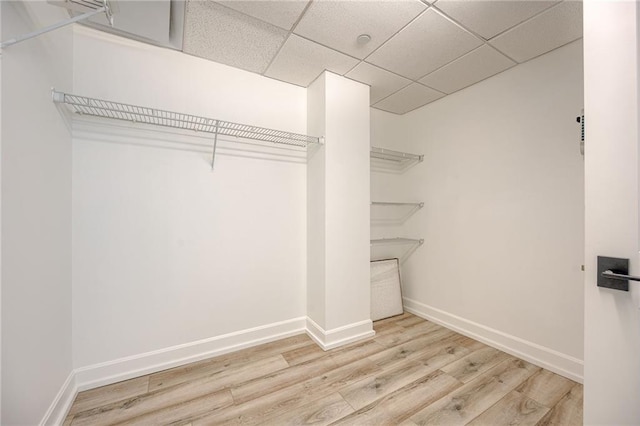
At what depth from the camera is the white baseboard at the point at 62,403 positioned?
1151 millimetres

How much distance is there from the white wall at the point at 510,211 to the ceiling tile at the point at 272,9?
172 cm

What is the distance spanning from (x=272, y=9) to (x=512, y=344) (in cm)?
293

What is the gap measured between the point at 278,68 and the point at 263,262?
64.6 inches

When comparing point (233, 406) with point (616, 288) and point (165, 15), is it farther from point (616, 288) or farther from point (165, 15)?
point (165, 15)

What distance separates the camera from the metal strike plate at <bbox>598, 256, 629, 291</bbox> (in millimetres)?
855

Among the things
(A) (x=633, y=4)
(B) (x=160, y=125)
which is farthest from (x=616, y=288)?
(B) (x=160, y=125)

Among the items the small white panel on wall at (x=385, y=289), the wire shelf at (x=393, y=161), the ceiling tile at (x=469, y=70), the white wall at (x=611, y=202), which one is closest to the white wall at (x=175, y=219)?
the small white panel on wall at (x=385, y=289)

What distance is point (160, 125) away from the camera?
162 centimetres

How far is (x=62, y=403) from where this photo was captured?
1271 mm

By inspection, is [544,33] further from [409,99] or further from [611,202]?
[611,202]

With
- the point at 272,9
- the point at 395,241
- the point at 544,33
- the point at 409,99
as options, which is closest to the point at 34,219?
the point at 272,9

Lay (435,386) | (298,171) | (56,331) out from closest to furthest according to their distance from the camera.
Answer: (56,331), (435,386), (298,171)

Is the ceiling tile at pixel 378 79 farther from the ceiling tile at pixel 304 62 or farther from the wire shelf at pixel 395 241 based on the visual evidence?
the wire shelf at pixel 395 241

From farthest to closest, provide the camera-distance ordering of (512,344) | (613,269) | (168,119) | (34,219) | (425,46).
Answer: (512,344), (425,46), (168,119), (34,219), (613,269)
